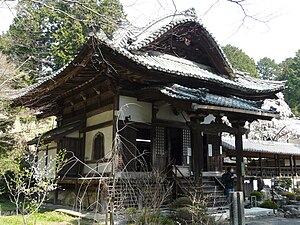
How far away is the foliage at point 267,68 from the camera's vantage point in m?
63.4

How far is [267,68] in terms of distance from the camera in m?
65.1

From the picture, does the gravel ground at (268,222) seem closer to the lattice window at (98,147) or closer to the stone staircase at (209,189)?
the stone staircase at (209,189)

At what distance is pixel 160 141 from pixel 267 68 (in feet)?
196

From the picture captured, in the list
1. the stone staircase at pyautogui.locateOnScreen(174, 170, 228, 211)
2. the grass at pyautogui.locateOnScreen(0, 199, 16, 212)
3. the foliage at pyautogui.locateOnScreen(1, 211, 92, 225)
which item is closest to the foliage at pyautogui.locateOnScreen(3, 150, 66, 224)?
the foliage at pyautogui.locateOnScreen(1, 211, 92, 225)

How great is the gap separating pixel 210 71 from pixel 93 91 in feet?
18.1

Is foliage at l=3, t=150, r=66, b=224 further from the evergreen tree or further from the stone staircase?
the evergreen tree

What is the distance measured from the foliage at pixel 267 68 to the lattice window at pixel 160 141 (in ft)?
186

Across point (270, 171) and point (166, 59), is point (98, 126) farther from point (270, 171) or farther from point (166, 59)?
point (270, 171)

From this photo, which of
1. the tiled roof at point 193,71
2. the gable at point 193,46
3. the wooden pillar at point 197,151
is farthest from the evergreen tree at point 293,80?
the wooden pillar at point 197,151

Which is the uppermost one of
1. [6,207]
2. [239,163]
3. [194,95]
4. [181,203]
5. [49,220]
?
[194,95]

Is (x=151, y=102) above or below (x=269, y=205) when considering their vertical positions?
above

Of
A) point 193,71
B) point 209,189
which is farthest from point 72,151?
point 193,71

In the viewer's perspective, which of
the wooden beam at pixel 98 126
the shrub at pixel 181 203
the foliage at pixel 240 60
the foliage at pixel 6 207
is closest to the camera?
the shrub at pixel 181 203

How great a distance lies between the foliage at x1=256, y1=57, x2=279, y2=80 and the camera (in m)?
63.4
